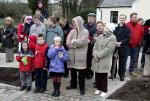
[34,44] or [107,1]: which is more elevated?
[107,1]

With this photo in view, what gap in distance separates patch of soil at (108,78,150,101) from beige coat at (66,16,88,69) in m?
1.10

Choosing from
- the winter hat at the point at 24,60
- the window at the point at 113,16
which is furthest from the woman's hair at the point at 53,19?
the window at the point at 113,16

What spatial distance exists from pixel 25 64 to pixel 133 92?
278 centimetres

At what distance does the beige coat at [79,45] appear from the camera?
829 cm

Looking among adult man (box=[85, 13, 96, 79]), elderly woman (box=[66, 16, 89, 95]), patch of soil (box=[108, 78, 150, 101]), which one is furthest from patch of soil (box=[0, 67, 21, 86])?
patch of soil (box=[108, 78, 150, 101])

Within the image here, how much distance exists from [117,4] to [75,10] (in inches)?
621

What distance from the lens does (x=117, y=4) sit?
39.4 m

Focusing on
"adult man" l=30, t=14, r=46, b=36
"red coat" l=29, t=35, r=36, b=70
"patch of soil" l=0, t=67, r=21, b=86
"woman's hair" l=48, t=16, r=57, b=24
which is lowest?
"patch of soil" l=0, t=67, r=21, b=86

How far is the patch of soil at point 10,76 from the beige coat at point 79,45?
6.15 feet

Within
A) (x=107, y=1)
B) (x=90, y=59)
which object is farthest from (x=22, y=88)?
(x=107, y=1)

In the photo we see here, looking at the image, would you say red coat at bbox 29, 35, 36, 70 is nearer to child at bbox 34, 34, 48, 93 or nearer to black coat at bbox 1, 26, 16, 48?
child at bbox 34, 34, 48, 93

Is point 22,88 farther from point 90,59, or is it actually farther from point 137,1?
point 137,1

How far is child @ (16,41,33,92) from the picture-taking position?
8.70 meters

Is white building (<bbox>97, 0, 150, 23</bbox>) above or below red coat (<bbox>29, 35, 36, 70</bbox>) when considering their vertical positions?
above
